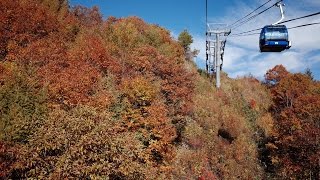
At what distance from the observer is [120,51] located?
6347 centimetres

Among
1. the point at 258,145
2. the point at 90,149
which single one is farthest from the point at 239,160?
the point at 90,149

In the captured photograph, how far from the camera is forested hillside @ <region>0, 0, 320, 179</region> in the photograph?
83.9 ft

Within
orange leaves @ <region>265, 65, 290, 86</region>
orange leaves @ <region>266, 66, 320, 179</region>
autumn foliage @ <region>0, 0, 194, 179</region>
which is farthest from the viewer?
orange leaves @ <region>265, 65, 290, 86</region>

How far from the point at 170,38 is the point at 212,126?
26002mm

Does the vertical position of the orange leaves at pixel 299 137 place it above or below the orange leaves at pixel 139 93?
below

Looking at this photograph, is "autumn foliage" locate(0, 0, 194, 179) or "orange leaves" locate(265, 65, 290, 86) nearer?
"autumn foliage" locate(0, 0, 194, 179)

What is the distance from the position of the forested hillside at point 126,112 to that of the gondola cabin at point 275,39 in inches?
522

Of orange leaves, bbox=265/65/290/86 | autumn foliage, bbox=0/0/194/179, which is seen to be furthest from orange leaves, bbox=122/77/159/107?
orange leaves, bbox=265/65/290/86

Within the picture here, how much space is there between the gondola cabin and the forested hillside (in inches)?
522

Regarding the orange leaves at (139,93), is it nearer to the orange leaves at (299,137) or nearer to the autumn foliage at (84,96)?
the autumn foliage at (84,96)

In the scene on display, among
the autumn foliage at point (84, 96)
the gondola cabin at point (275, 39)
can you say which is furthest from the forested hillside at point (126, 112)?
the gondola cabin at point (275, 39)

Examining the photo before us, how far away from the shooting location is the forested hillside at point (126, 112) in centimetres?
2556

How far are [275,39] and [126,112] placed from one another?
18.9m

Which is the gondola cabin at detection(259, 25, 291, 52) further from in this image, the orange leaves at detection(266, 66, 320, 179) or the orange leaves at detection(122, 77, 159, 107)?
the orange leaves at detection(266, 66, 320, 179)
